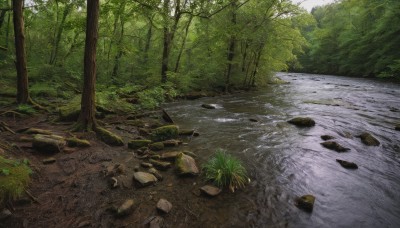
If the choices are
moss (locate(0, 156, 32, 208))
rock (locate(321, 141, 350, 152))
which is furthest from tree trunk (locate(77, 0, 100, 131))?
rock (locate(321, 141, 350, 152))

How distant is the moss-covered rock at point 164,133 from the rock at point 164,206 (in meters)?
3.44

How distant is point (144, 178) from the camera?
483cm

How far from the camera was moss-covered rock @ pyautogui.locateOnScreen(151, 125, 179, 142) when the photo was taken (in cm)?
757

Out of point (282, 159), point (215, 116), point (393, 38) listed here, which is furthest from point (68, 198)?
point (393, 38)

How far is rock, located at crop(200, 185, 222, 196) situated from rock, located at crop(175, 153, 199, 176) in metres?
0.65

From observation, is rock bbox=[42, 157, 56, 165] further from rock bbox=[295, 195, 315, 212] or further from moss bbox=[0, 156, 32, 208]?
rock bbox=[295, 195, 315, 212]

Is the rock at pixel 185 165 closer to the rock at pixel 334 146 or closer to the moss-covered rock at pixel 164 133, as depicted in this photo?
the moss-covered rock at pixel 164 133

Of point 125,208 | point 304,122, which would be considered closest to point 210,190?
point 125,208

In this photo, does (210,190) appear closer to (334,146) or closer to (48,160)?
(48,160)

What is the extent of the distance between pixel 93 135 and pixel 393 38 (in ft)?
120

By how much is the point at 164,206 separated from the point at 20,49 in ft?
26.5

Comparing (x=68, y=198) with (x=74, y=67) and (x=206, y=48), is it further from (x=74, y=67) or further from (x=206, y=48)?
(x=206, y=48)

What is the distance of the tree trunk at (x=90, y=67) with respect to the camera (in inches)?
256

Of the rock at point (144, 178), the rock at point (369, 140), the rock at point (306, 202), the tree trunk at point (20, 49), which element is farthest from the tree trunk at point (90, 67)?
the rock at point (369, 140)
